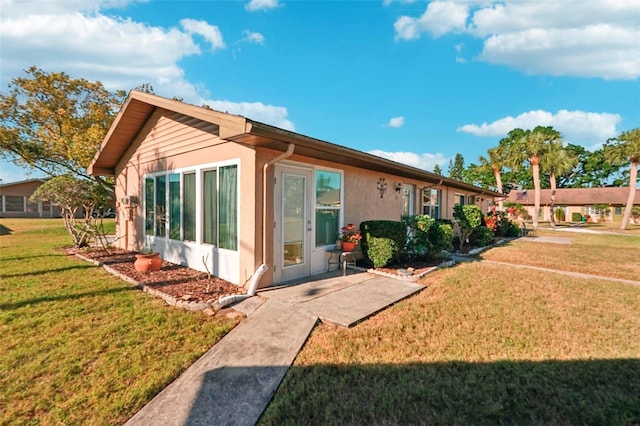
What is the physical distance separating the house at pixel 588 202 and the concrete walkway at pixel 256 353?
36.7 metres

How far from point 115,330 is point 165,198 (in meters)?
4.59

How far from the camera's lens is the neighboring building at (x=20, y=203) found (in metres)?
30.0

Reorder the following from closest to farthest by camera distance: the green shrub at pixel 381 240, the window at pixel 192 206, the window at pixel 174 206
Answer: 1. the window at pixel 192 206
2. the green shrub at pixel 381 240
3. the window at pixel 174 206

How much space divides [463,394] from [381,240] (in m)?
4.38

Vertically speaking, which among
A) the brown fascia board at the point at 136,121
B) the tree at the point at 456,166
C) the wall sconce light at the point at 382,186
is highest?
the tree at the point at 456,166

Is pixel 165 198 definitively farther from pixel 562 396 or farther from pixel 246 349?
pixel 562 396

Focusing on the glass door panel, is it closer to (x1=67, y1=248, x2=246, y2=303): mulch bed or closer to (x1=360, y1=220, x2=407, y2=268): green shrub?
(x1=67, y1=248, x2=246, y2=303): mulch bed

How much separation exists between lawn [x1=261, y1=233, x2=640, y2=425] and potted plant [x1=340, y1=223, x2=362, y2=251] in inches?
77.4

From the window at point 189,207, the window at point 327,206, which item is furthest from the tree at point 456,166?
the window at point 189,207

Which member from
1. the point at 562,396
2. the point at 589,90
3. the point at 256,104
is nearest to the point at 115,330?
the point at 562,396

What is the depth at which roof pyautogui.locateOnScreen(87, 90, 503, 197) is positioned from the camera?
4.54 m

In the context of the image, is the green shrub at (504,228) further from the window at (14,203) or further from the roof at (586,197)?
the window at (14,203)

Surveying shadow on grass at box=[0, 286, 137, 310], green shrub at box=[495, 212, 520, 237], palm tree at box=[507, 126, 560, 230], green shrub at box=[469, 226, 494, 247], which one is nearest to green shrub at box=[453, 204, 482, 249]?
green shrub at box=[469, 226, 494, 247]

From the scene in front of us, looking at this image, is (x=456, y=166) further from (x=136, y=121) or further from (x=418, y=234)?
(x=136, y=121)
